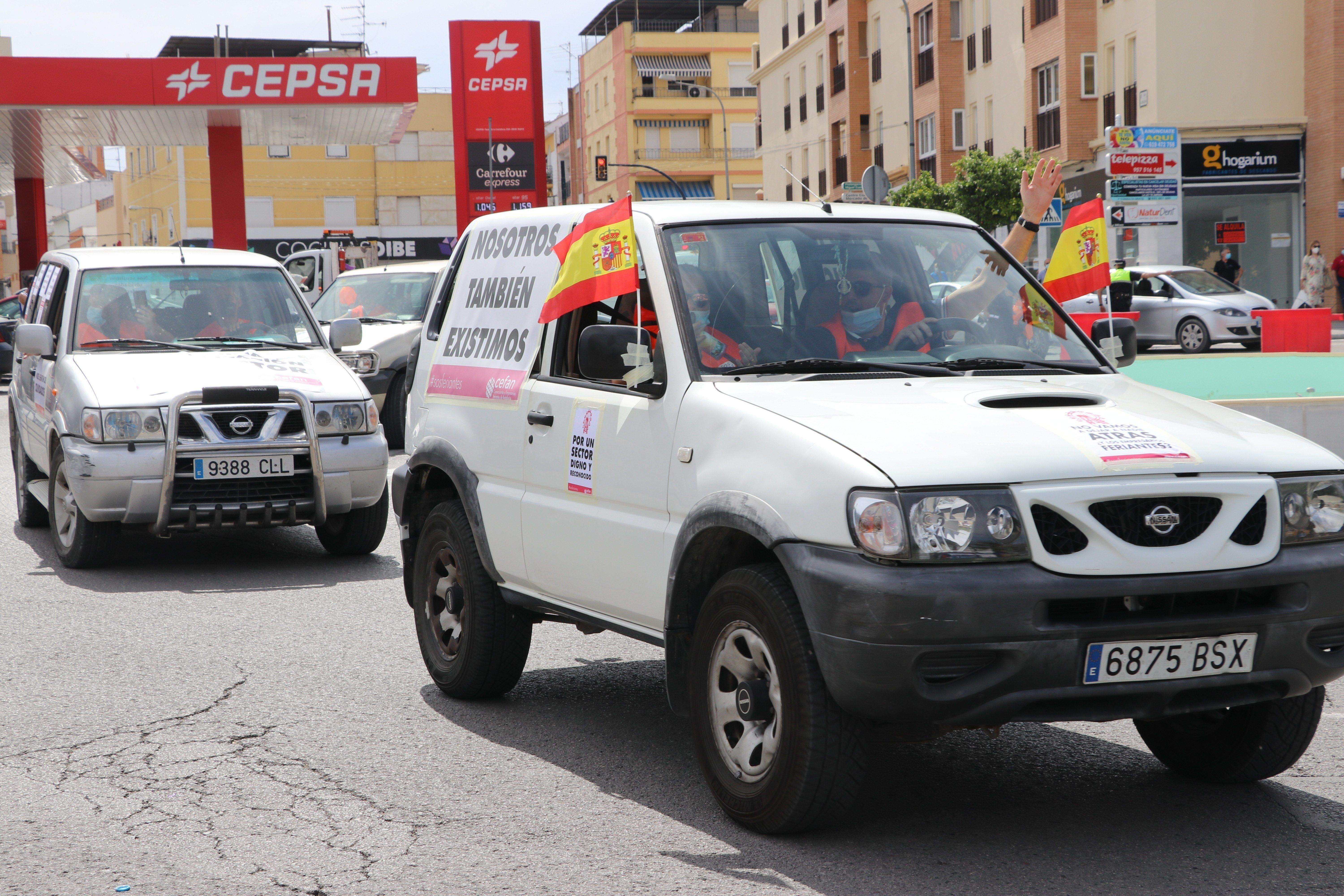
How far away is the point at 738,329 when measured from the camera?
200 inches

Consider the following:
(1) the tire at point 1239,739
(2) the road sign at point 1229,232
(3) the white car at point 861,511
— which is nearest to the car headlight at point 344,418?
(3) the white car at point 861,511

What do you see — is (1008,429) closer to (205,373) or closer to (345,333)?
(205,373)

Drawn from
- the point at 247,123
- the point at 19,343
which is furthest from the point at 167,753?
the point at 247,123

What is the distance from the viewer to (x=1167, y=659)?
4.12m

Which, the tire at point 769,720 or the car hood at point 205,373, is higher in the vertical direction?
the car hood at point 205,373

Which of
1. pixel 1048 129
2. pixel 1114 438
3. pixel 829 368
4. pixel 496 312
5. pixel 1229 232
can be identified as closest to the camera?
pixel 1114 438

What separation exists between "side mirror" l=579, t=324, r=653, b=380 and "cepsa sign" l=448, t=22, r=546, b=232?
48041 millimetres

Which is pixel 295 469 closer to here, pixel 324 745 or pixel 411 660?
pixel 411 660

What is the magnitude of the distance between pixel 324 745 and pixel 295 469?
412 cm

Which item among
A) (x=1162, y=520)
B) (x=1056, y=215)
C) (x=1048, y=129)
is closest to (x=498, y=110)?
(x=1048, y=129)

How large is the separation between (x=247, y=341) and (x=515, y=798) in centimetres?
619

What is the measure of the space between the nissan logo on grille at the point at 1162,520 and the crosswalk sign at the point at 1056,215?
20038mm

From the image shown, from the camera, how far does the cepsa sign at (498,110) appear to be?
52531mm

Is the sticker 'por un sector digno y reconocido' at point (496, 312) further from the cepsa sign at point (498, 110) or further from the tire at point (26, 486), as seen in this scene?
the cepsa sign at point (498, 110)
